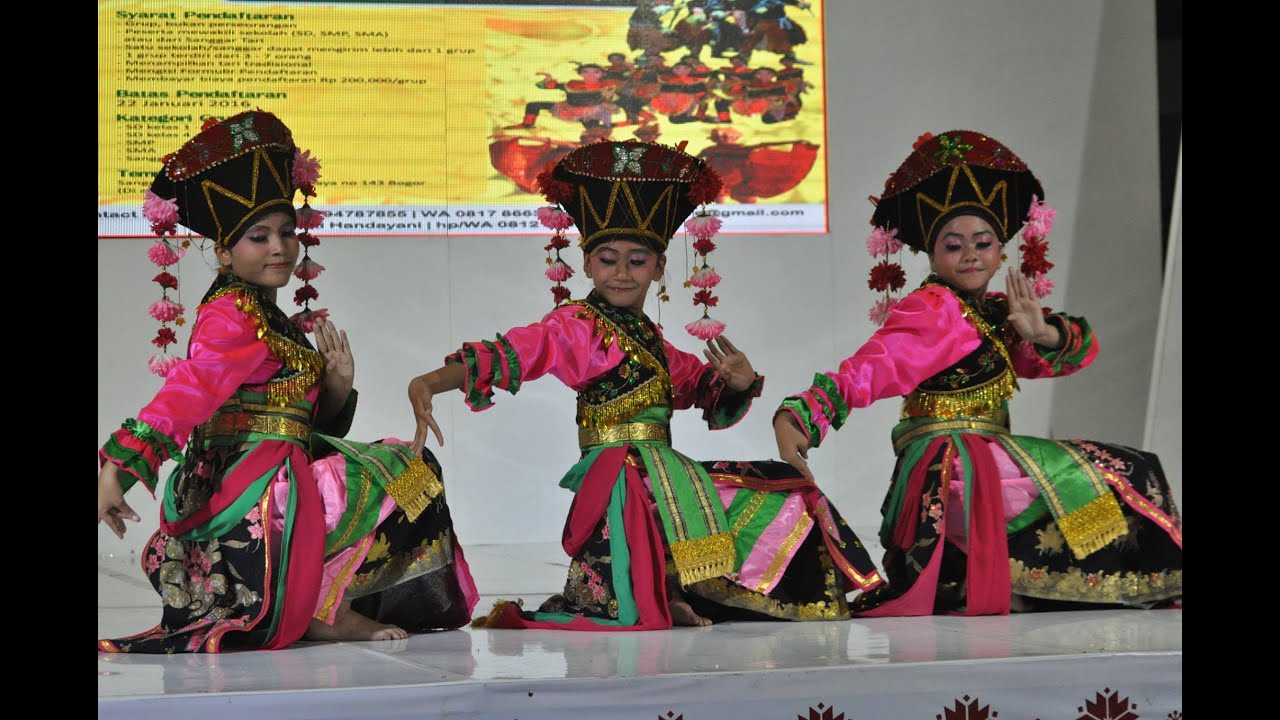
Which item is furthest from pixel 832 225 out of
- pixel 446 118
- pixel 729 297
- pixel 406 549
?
pixel 406 549

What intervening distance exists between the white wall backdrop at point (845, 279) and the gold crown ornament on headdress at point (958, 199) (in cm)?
247

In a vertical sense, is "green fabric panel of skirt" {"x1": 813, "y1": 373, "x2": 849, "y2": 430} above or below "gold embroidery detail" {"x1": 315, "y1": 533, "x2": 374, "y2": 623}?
above

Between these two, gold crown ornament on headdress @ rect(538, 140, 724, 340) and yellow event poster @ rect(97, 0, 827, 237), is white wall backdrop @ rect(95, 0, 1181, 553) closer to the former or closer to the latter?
yellow event poster @ rect(97, 0, 827, 237)

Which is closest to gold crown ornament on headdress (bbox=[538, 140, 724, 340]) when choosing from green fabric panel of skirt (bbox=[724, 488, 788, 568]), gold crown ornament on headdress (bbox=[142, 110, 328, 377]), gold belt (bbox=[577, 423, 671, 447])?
gold belt (bbox=[577, 423, 671, 447])

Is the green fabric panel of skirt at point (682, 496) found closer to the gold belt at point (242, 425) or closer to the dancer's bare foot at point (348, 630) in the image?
the dancer's bare foot at point (348, 630)

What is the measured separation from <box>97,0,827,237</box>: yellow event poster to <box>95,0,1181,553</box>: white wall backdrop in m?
0.21

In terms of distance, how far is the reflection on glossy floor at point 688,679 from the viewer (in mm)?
2303

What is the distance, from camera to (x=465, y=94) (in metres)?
5.92

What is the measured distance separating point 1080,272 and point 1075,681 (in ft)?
14.2

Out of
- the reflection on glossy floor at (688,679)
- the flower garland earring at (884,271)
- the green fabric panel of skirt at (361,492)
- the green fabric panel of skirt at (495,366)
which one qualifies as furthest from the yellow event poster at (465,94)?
the reflection on glossy floor at (688,679)

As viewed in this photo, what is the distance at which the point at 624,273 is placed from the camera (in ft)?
11.4

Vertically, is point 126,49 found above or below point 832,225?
above

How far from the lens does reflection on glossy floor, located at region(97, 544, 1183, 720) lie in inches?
90.7

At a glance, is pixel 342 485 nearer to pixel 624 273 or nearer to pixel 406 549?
pixel 406 549
